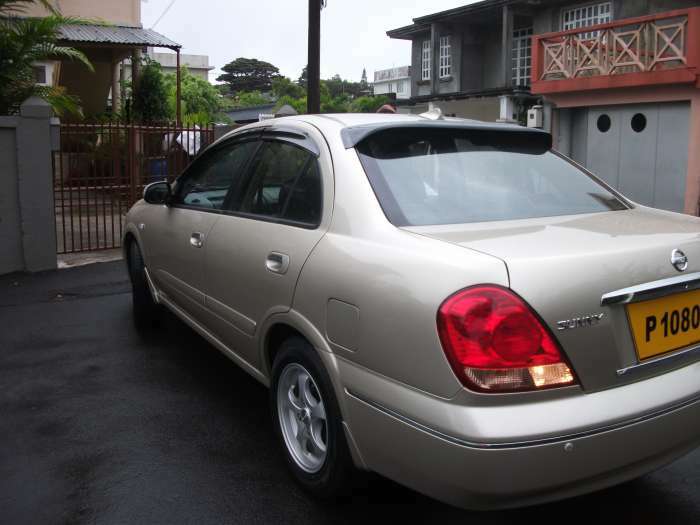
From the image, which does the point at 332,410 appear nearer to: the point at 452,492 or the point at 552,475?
the point at 452,492

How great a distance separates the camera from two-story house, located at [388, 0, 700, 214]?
16094mm

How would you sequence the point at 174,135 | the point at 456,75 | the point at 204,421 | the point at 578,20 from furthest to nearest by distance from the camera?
the point at 456,75, the point at 578,20, the point at 174,135, the point at 204,421

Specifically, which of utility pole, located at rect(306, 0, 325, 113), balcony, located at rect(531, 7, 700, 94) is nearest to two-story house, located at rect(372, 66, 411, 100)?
balcony, located at rect(531, 7, 700, 94)

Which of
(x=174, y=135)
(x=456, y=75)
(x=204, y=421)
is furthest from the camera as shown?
(x=456, y=75)

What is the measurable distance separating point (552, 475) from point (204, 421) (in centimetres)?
224

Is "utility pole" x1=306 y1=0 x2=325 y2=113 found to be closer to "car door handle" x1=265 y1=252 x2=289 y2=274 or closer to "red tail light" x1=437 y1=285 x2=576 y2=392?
"car door handle" x1=265 y1=252 x2=289 y2=274

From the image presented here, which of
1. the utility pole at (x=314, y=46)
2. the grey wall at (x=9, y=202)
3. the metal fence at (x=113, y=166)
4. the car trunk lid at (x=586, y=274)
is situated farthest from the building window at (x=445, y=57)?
the car trunk lid at (x=586, y=274)

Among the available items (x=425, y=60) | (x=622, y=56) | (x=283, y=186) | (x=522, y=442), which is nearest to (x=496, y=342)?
(x=522, y=442)

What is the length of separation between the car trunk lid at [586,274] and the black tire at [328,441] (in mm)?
694

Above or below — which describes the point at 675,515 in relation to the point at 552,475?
below

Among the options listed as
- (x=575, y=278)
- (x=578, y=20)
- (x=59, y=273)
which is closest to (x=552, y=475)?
(x=575, y=278)

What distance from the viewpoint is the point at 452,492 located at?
7.69 ft

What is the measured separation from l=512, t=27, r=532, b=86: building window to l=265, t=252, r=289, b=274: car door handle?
946 inches

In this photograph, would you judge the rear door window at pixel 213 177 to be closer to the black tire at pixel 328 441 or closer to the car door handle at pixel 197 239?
the car door handle at pixel 197 239
